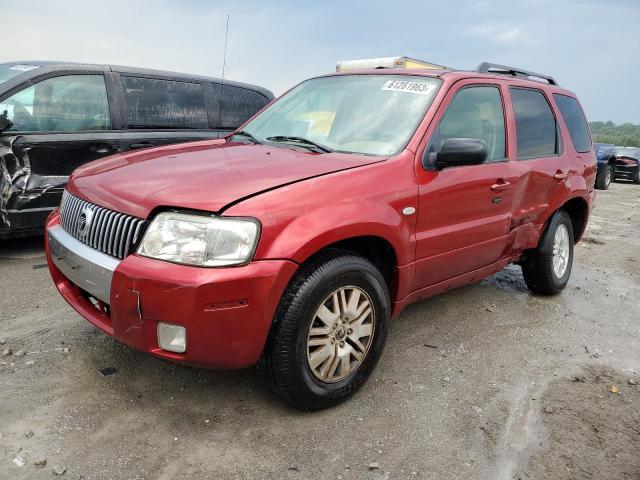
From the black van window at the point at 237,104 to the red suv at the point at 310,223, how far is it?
2598 millimetres

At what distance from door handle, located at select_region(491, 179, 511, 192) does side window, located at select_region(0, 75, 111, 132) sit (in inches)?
147

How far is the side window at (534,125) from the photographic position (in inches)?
151

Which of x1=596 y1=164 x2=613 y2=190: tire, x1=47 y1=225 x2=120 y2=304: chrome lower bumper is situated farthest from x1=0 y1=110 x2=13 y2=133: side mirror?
x1=596 y1=164 x2=613 y2=190: tire

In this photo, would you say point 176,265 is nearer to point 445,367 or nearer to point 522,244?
point 445,367

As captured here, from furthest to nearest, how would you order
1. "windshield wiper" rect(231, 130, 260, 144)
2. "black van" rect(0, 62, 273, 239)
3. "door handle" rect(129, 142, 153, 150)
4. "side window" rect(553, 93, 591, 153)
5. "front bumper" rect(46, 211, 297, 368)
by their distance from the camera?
"door handle" rect(129, 142, 153, 150), "black van" rect(0, 62, 273, 239), "side window" rect(553, 93, 591, 153), "windshield wiper" rect(231, 130, 260, 144), "front bumper" rect(46, 211, 297, 368)

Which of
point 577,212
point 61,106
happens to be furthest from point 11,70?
point 577,212

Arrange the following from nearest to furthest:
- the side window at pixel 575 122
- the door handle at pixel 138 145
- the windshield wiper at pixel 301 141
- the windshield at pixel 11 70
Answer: the windshield wiper at pixel 301 141 < the side window at pixel 575 122 < the windshield at pixel 11 70 < the door handle at pixel 138 145

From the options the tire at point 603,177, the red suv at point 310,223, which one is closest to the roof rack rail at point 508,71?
the red suv at point 310,223

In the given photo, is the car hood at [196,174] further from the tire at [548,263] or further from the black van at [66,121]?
the tire at [548,263]

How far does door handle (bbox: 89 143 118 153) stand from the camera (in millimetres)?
5049

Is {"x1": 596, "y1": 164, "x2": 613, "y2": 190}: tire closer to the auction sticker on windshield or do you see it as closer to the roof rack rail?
the roof rack rail

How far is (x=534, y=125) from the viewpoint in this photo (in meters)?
4.02

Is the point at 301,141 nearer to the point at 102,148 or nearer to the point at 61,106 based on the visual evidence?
the point at 102,148

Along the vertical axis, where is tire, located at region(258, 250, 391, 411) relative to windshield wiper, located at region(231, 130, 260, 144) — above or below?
below
